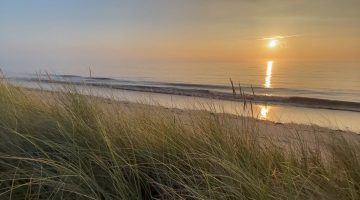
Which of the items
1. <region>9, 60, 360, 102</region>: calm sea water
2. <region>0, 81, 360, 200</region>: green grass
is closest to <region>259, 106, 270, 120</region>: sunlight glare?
<region>9, 60, 360, 102</region>: calm sea water

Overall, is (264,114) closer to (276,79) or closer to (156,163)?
(156,163)

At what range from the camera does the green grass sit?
8.10 feet

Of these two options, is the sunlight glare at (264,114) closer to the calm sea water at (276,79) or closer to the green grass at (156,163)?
the calm sea water at (276,79)

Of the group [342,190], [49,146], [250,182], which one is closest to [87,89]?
[49,146]

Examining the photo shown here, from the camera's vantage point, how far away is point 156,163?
2.74m

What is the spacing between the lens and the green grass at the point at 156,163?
2469 mm

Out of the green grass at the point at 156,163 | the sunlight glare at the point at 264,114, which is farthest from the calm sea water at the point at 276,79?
the green grass at the point at 156,163

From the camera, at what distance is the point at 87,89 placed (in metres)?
5.09

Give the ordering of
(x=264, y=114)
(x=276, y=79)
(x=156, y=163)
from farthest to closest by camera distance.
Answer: (x=276, y=79) → (x=264, y=114) → (x=156, y=163)

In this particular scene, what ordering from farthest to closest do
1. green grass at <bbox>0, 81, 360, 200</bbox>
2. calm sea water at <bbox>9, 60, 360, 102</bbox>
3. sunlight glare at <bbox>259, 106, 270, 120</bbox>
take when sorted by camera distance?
calm sea water at <bbox>9, 60, 360, 102</bbox> → sunlight glare at <bbox>259, 106, 270, 120</bbox> → green grass at <bbox>0, 81, 360, 200</bbox>

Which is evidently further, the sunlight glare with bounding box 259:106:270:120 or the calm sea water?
the calm sea water

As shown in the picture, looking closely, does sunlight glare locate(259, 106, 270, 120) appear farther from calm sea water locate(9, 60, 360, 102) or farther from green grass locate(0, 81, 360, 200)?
green grass locate(0, 81, 360, 200)

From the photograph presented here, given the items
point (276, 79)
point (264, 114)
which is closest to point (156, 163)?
point (264, 114)

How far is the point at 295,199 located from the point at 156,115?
219cm
